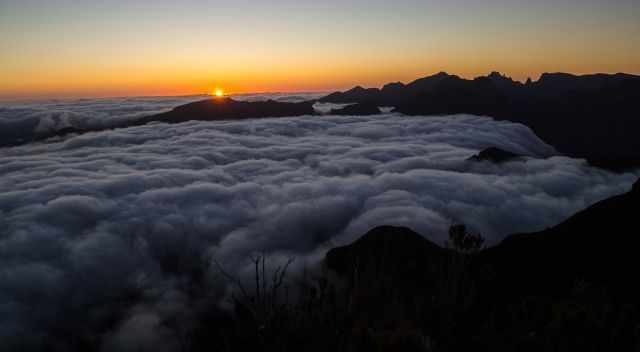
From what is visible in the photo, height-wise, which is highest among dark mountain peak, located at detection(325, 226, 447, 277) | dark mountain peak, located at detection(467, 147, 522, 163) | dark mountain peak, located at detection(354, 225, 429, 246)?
dark mountain peak, located at detection(354, 225, 429, 246)

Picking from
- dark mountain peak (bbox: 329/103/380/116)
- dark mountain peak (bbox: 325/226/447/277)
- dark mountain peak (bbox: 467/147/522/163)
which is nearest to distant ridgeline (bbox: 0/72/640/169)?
dark mountain peak (bbox: 329/103/380/116)

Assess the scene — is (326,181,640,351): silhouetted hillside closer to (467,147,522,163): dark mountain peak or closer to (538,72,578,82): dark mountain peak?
(467,147,522,163): dark mountain peak

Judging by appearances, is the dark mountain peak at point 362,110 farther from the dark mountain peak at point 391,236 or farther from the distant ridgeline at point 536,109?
the dark mountain peak at point 391,236

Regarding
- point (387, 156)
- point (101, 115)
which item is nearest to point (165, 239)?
point (387, 156)

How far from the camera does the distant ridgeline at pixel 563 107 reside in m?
110

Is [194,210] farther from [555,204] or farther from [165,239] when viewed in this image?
[555,204]

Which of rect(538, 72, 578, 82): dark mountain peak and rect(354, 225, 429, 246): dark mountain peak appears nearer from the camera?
rect(354, 225, 429, 246): dark mountain peak

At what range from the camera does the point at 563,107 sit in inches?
4919

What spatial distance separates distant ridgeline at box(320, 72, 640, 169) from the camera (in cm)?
11025

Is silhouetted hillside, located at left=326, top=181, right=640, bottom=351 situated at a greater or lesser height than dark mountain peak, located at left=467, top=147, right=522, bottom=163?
greater

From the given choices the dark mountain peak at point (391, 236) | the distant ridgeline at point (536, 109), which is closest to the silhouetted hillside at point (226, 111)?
the distant ridgeline at point (536, 109)

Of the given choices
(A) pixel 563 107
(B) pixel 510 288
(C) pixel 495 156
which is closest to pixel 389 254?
(B) pixel 510 288

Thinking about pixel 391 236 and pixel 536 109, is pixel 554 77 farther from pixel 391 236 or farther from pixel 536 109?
pixel 391 236

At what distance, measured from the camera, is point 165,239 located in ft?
87.5
